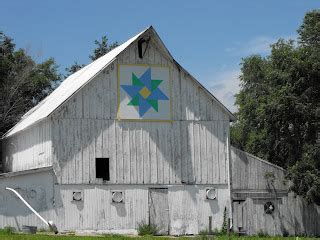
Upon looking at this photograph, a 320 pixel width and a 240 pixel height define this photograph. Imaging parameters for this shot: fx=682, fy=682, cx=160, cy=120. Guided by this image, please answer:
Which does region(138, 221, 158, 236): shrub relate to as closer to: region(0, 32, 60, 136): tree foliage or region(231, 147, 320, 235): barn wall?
region(231, 147, 320, 235): barn wall

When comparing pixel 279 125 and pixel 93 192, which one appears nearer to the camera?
pixel 93 192

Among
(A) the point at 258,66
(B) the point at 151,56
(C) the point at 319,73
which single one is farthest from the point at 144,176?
(A) the point at 258,66

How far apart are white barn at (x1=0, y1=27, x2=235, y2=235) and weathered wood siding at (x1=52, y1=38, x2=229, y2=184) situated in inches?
1.9

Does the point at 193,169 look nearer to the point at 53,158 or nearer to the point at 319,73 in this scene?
the point at 53,158

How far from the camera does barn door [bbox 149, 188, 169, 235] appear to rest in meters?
33.7

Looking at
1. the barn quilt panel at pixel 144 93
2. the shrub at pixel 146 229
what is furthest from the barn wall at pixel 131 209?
the barn quilt panel at pixel 144 93

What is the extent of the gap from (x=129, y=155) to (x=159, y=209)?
122 inches

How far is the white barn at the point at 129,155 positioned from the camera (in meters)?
32.3

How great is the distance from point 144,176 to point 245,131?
96.9ft

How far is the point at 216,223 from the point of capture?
3475 cm

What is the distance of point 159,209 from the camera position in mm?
33969

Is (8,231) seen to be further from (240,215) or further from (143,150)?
(240,215)

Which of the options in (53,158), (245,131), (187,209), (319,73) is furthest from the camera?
(245,131)

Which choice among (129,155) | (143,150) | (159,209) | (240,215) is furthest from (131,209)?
(240,215)
